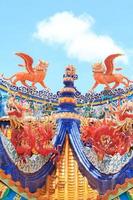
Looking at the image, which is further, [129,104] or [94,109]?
[94,109]

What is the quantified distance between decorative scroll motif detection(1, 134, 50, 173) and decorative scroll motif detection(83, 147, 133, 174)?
1165 millimetres

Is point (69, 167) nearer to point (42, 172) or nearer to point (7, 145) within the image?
point (42, 172)

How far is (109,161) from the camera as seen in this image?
13.2 meters

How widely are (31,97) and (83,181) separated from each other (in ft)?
27.5

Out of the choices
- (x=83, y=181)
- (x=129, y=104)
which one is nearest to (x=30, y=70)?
(x=129, y=104)

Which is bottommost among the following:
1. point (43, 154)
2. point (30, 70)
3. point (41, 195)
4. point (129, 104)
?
point (41, 195)

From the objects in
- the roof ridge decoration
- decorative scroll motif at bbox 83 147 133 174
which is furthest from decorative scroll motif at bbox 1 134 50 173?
decorative scroll motif at bbox 83 147 133 174

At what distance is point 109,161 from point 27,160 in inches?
88.1

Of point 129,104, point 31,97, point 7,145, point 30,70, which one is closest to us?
point 7,145

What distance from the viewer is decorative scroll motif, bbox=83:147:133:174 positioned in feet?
40.6

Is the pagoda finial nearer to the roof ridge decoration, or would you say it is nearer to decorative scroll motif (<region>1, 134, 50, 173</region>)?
the roof ridge decoration

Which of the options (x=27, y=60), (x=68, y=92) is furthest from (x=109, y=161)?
(x=27, y=60)

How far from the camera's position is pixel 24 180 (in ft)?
39.5

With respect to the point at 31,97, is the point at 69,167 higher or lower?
lower
